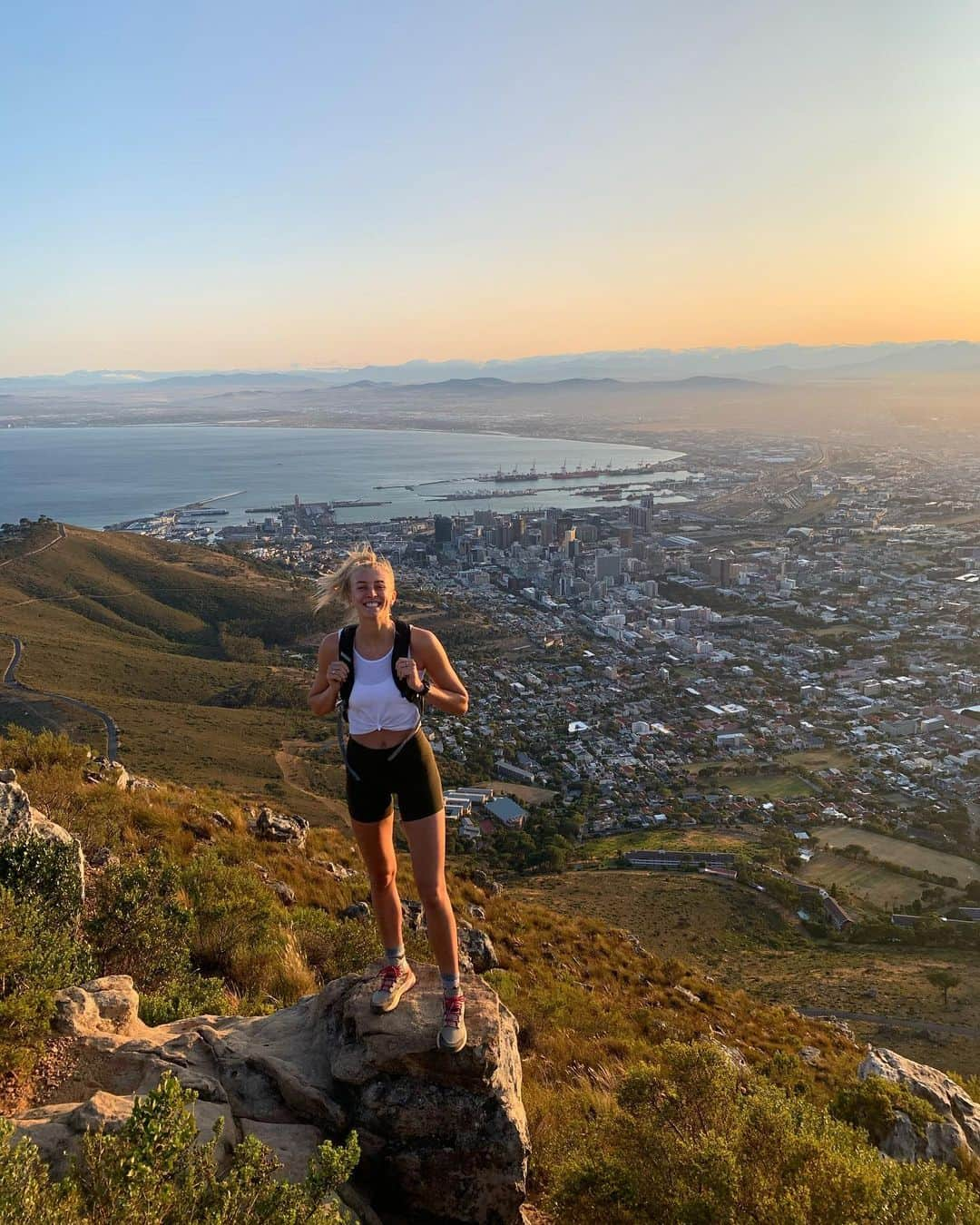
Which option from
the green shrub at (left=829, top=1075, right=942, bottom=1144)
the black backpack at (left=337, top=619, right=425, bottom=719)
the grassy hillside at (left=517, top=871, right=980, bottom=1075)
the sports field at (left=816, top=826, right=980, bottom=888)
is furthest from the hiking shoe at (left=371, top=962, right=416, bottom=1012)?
the sports field at (left=816, top=826, right=980, bottom=888)

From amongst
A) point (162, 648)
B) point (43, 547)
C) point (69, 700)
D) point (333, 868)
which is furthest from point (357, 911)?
point (43, 547)

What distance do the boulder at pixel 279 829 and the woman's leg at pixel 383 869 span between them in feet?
17.9

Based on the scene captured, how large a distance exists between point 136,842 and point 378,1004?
3789mm

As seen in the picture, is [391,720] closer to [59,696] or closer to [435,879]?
[435,879]

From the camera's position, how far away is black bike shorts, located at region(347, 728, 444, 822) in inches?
97.0

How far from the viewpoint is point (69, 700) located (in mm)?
20469

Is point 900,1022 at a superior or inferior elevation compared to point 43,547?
inferior

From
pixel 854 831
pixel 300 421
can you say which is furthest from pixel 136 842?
pixel 300 421

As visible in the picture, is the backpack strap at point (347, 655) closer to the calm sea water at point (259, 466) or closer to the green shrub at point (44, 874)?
the green shrub at point (44, 874)

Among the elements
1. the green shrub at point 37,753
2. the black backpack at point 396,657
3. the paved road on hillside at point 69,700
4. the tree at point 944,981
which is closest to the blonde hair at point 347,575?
the black backpack at point 396,657

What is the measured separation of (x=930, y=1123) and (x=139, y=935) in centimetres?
461

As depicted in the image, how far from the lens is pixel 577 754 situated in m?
24.9

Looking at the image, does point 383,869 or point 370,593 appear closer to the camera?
point 370,593

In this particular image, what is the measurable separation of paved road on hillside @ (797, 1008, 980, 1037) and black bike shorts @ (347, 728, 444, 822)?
9773 millimetres
